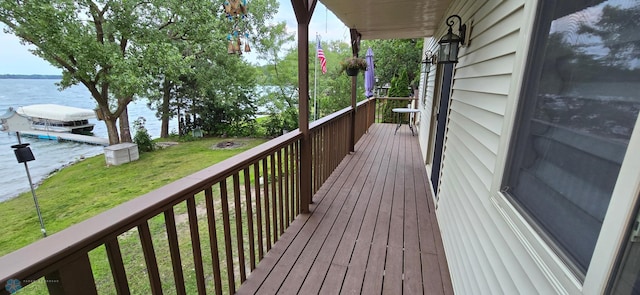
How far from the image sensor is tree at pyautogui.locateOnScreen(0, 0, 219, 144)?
7699mm

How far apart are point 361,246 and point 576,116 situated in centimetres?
189

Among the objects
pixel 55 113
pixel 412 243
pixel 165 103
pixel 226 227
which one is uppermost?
pixel 226 227

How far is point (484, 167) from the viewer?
1463 millimetres

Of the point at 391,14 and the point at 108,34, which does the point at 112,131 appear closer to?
the point at 108,34

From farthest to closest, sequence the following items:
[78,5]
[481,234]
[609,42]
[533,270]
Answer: [78,5]
[481,234]
[533,270]
[609,42]

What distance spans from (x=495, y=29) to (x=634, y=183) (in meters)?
1.32

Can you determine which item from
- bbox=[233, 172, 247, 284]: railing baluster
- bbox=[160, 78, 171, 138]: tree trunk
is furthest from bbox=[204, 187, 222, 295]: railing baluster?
bbox=[160, 78, 171, 138]: tree trunk

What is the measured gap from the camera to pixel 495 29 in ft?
4.98

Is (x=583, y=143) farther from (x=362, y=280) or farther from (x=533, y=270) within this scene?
(x=362, y=280)

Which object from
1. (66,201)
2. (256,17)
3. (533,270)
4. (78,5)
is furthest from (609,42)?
(256,17)

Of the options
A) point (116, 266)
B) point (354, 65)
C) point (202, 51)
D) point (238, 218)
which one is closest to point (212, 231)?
point (238, 218)

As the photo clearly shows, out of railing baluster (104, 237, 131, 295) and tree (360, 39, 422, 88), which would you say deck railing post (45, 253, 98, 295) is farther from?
tree (360, 39, 422, 88)

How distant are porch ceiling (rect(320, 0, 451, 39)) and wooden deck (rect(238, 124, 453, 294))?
228cm

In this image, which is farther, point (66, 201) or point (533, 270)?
point (66, 201)
